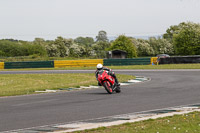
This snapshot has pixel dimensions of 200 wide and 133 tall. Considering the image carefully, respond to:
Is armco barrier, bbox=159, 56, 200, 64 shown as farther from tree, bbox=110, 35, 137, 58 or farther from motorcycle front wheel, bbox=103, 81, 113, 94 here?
tree, bbox=110, 35, 137, 58

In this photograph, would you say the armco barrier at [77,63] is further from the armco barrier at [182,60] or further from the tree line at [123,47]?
the tree line at [123,47]

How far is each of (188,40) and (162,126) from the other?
3915 inches

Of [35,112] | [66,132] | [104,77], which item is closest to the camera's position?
[66,132]

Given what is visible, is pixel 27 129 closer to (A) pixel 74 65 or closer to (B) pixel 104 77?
(B) pixel 104 77

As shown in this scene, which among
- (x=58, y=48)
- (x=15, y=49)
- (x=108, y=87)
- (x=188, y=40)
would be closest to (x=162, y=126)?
(x=108, y=87)

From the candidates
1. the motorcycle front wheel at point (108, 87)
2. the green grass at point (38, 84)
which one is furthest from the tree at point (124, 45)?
the motorcycle front wheel at point (108, 87)

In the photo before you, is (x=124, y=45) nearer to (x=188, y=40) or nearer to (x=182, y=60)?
(x=188, y=40)

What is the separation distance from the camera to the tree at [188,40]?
102m

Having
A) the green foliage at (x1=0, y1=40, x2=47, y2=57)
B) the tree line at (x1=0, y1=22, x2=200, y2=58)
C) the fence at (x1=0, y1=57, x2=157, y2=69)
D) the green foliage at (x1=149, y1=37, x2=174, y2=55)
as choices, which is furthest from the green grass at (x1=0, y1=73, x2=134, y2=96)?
the green foliage at (x1=149, y1=37, x2=174, y2=55)

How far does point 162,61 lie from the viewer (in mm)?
41062

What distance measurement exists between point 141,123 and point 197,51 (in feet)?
327

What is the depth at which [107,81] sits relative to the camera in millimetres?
14586

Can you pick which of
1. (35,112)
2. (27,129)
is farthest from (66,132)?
(35,112)

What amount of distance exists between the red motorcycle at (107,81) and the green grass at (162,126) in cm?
646
